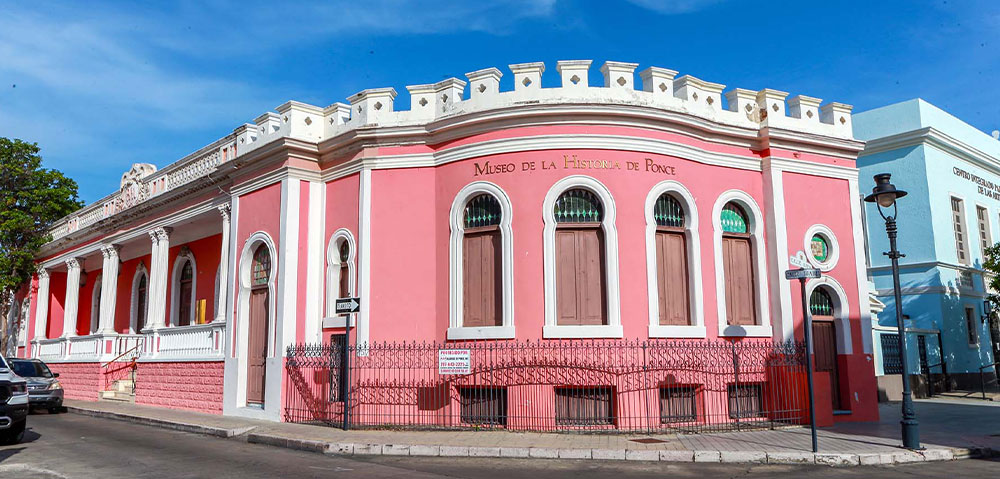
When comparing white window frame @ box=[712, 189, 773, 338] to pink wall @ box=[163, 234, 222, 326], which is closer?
white window frame @ box=[712, 189, 773, 338]

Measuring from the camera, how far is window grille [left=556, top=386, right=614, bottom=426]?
12.9m

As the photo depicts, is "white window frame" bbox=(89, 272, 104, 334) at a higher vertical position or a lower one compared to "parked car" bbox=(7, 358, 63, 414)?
higher

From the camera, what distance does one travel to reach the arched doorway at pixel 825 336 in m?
15.3

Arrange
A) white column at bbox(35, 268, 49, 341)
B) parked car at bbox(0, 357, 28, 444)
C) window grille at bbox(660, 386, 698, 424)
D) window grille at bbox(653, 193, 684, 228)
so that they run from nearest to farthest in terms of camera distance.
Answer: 1. parked car at bbox(0, 357, 28, 444)
2. window grille at bbox(660, 386, 698, 424)
3. window grille at bbox(653, 193, 684, 228)
4. white column at bbox(35, 268, 49, 341)

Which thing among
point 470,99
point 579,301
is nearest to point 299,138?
point 470,99

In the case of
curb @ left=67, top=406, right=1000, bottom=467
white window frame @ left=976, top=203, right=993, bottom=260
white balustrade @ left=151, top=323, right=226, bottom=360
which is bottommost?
curb @ left=67, top=406, right=1000, bottom=467

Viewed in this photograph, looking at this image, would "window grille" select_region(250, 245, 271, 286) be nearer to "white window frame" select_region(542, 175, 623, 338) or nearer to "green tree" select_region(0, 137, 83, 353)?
"white window frame" select_region(542, 175, 623, 338)

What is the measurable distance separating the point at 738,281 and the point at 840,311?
243 cm

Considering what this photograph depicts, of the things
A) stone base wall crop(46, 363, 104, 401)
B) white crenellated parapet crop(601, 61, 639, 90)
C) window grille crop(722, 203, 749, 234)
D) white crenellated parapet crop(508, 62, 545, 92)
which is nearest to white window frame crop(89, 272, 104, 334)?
stone base wall crop(46, 363, 104, 401)

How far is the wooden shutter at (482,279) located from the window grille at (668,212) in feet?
10.2

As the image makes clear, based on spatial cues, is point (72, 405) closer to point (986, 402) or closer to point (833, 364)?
point (833, 364)

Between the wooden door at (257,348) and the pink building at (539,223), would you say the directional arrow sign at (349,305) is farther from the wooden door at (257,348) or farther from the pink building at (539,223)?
the wooden door at (257,348)

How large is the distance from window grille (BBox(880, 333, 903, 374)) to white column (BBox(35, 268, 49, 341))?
1124 inches

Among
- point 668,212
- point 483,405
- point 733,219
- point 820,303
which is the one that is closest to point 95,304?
point 483,405
